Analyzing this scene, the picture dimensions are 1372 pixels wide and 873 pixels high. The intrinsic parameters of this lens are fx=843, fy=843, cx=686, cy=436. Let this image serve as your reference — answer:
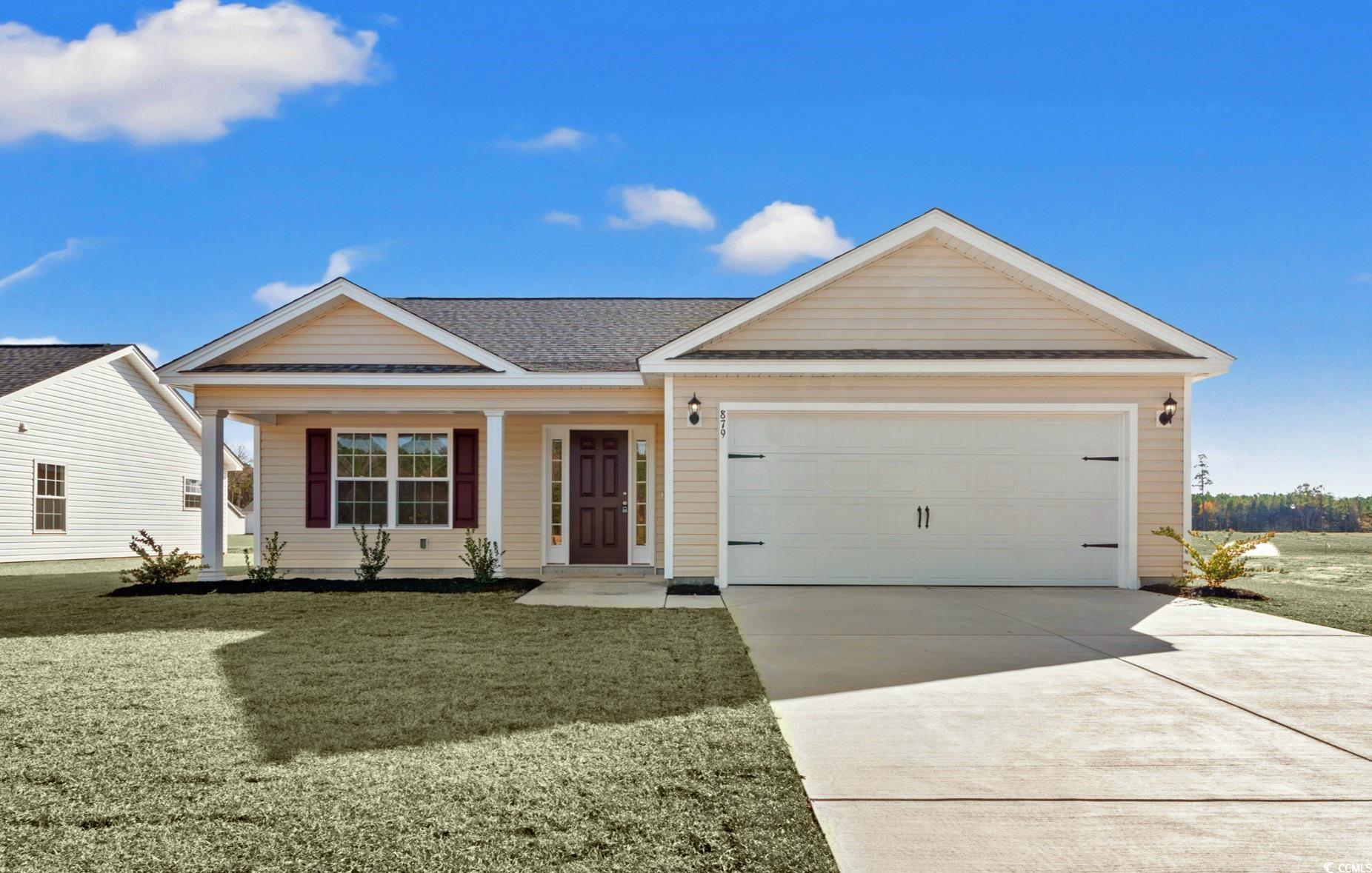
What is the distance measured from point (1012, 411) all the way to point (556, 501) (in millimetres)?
6844

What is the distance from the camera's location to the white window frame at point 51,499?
1789 cm

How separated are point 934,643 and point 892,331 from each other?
5.20m

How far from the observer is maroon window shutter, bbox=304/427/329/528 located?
43.9 feet

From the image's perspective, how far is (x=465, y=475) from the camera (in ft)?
43.7

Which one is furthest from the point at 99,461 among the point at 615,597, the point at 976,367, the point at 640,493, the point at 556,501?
the point at 976,367

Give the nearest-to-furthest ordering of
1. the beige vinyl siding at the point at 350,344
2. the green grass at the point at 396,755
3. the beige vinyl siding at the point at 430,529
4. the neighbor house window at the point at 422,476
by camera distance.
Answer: the green grass at the point at 396,755 < the beige vinyl siding at the point at 350,344 < the beige vinyl siding at the point at 430,529 < the neighbor house window at the point at 422,476

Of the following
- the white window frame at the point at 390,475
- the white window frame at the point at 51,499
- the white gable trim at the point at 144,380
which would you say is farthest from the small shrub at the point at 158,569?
the white window frame at the point at 51,499

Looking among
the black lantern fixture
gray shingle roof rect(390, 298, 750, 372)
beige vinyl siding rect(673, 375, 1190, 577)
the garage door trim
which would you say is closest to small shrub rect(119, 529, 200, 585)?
gray shingle roof rect(390, 298, 750, 372)

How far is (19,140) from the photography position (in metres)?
17.2

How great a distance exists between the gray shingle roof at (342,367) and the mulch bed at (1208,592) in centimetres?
910

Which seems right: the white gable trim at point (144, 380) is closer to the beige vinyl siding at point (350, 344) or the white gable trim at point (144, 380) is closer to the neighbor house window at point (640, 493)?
the beige vinyl siding at point (350, 344)

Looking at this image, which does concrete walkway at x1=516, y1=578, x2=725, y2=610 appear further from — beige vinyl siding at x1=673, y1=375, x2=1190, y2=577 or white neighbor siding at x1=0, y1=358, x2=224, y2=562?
white neighbor siding at x1=0, y1=358, x2=224, y2=562

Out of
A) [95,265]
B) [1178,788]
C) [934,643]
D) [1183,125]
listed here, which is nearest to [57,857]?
[1178,788]

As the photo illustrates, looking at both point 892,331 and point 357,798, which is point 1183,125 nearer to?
point 892,331
